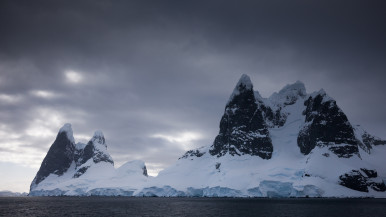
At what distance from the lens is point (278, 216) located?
70.5 m

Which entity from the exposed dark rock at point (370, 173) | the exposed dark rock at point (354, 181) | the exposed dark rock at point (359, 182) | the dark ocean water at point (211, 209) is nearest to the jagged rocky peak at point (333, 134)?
the exposed dark rock at point (370, 173)

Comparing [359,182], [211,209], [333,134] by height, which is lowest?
[211,209]

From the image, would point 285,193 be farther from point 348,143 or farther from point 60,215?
point 60,215

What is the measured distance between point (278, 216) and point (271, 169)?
111m

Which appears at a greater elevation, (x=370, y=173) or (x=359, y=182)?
(x=370, y=173)

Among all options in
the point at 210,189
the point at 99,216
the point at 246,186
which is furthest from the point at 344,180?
the point at 99,216

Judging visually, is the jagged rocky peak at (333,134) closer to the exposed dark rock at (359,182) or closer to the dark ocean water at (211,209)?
the exposed dark rock at (359,182)

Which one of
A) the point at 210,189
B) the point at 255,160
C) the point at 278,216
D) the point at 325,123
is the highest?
the point at 325,123

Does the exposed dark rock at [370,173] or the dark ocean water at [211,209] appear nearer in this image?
the dark ocean water at [211,209]

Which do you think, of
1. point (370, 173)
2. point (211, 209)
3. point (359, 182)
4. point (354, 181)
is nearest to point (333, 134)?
point (370, 173)

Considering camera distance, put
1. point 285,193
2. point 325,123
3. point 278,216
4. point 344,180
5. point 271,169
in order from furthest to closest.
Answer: point 325,123 → point 271,169 → point 285,193 → point 344,180 → point 278,216

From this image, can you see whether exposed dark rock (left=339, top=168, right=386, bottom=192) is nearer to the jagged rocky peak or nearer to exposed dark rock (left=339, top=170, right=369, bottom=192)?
exposed dark rock (left=339, top=170, right=369, bottom=192)

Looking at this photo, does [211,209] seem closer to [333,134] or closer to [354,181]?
[354,181]

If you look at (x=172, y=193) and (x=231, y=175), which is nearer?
(x=231, y=175)
